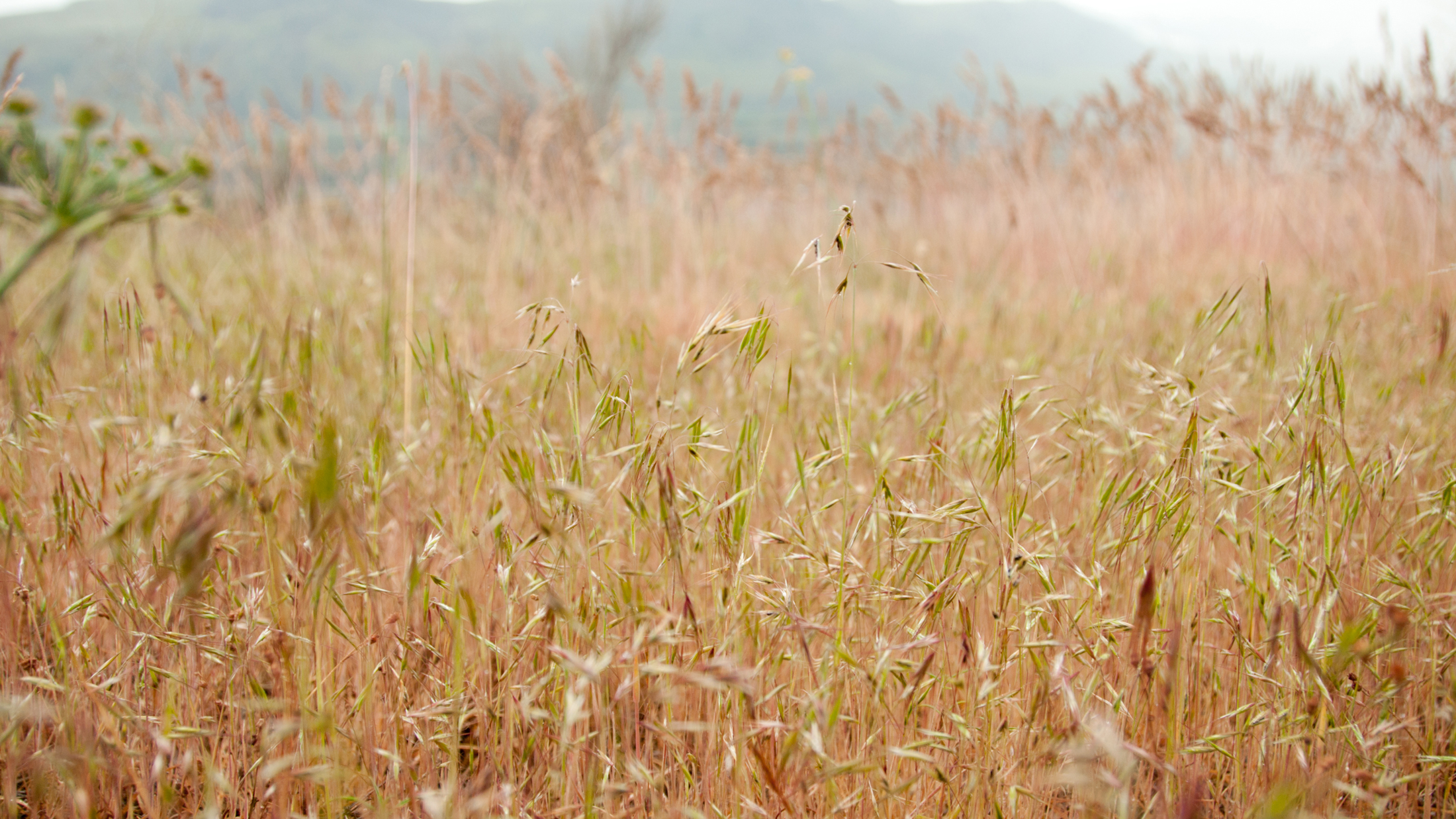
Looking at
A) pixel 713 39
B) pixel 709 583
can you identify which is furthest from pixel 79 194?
pixel 713 39

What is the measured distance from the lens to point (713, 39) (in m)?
134

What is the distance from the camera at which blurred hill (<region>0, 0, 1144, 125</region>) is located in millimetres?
83562

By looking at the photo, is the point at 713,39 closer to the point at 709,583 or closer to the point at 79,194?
the point at 709,583

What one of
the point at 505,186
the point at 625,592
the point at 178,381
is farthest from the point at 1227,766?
the point at 505,186

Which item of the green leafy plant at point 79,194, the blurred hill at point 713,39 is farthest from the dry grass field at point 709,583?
the blurred hill at point 713,39

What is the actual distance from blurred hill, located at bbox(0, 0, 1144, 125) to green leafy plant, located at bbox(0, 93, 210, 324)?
5527 cm

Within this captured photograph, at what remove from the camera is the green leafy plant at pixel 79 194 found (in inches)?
19.7

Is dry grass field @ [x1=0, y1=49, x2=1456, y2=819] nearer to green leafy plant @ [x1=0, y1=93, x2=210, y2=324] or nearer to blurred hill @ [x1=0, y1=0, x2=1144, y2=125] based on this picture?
green leafy plant @ [x1=0, y1=93, x2=210, y2=324]

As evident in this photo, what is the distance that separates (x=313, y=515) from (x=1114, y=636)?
3.70 ft

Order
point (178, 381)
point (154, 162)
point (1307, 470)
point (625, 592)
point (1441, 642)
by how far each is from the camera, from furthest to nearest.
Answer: point (178, 381), point (1441, 642), point (1307, 470), point (625, 592), point (154, 162)

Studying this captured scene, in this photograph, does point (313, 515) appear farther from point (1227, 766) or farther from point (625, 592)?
point (1227, 766)

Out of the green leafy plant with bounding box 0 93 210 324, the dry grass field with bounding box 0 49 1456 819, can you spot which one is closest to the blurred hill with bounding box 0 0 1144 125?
the dry grass field with bounding box 0 49 1456 819

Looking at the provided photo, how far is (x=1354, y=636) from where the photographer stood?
2.35 ft

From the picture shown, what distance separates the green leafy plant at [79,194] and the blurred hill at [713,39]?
181 feet
